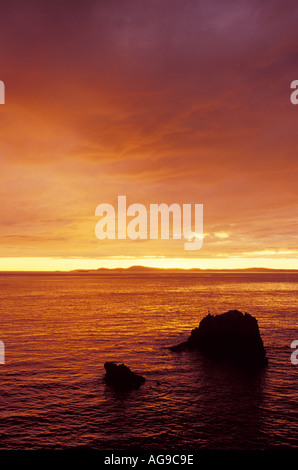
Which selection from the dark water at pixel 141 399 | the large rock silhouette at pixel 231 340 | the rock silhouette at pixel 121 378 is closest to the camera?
the dark water at pixel 141 399

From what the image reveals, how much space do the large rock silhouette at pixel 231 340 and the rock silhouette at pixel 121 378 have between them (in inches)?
657

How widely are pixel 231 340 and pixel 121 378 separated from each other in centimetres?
2312

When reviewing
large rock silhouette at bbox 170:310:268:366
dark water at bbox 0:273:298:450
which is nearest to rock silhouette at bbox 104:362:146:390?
dark water at bbox 0:273:298:450

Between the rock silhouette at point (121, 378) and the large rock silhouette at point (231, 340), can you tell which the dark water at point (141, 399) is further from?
the large rock silhouette at point (231, 340)

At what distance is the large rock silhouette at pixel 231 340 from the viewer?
49.2 meters

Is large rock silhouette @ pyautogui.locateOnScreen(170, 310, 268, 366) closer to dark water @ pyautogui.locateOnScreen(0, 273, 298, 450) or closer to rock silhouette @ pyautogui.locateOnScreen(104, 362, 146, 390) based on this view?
dark water @ pyautogui.locateOnScreen(0, 273, 298, 450)

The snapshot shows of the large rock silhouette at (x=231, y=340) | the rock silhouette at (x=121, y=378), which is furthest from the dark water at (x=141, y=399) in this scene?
the large rock silhouette at (x=231, y=340)

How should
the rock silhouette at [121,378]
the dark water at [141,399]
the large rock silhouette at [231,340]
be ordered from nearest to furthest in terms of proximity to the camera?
the dark water at [141,399] → the rock silhouette at [121,378] → the large rock silhouette at [231,340]

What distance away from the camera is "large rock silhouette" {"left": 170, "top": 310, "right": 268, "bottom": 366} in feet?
161

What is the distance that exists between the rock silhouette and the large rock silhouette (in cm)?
1668

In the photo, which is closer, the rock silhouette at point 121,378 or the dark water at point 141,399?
the dark water at point 141,399
